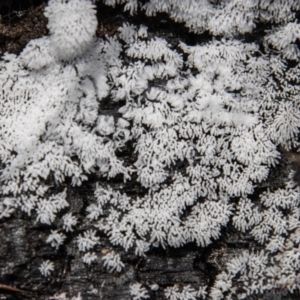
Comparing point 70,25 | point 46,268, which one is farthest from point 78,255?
point 70,25

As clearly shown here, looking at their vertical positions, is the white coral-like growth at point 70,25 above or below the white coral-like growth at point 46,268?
above

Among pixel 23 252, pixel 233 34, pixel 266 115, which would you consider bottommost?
pixel 23 252

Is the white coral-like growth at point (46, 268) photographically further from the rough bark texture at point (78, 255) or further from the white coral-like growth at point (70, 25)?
the white coral-like growth at point (70, 25)

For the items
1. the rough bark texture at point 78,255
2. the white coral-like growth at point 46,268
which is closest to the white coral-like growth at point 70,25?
the rough bark texture at point 78,255

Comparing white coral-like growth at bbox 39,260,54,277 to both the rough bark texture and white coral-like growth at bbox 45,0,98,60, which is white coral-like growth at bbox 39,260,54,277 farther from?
white coral-like growth at bbox 45,0,98,60

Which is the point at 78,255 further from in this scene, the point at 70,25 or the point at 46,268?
the point at 70,25

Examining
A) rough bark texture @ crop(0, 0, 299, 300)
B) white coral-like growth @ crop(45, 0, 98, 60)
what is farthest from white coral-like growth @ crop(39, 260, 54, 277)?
white coral-like growth @ crop(45, 0, 98, 60)

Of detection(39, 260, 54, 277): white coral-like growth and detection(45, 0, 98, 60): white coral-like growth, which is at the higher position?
detection(45, 0, 98, 60): white coral-like growth

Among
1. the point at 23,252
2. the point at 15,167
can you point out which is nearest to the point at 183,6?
the point at 15,167

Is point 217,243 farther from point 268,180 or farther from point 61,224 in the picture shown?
point 61,224
